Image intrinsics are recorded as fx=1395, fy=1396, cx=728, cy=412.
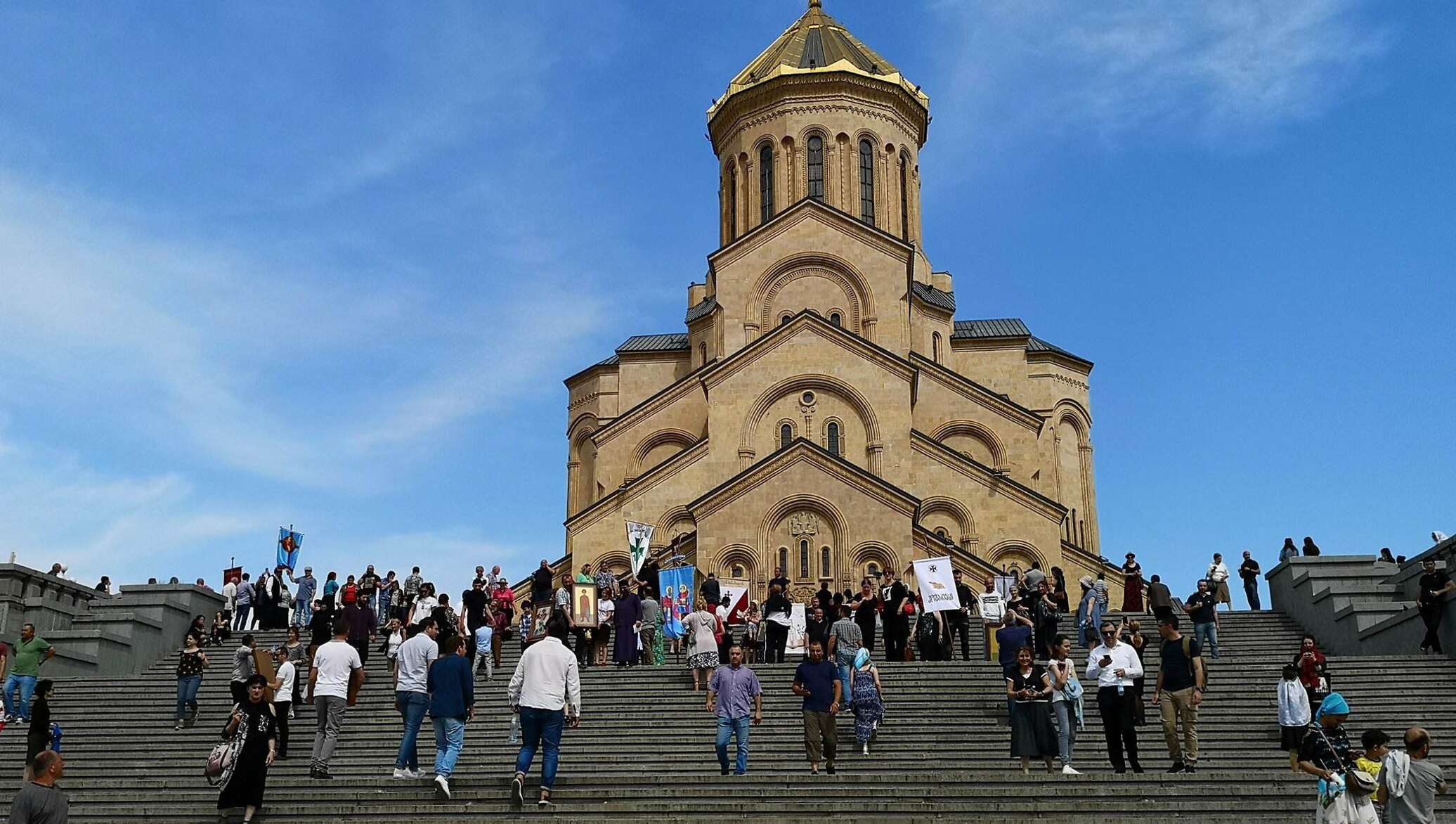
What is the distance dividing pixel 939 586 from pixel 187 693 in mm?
9140

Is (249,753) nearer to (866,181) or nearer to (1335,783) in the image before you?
(1335,783)

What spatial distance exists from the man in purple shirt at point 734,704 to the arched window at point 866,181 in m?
28.8

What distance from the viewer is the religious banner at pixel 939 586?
18.0 m

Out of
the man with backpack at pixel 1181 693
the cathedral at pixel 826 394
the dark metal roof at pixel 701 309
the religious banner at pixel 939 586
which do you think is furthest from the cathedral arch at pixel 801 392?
the man with backpack at pixel 1181 693

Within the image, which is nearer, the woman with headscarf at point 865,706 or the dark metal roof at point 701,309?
the woman with headscarf at point 865,706

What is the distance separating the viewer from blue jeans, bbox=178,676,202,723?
50.9 ft

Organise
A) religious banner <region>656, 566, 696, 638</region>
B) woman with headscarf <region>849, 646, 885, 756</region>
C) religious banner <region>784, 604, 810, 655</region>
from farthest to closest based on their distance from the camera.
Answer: religious banner <region>656, 566, 696, 638</region>
religious banner <region>784, 604, 810, 655</region>
woman with headscarf <region>849, 646, 885, 756</region>

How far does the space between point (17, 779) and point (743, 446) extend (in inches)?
763

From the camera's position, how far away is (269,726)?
10.4 metres

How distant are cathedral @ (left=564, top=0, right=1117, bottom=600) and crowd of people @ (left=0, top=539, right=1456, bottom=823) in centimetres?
716

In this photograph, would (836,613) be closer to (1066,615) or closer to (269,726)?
(1066,615)

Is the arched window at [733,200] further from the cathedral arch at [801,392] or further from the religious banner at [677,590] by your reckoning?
the religious banner at [677,590]

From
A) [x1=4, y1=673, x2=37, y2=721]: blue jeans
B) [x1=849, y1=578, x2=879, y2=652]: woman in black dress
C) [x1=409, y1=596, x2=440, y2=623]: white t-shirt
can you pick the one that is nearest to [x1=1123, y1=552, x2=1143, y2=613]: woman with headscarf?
[x1=849, y1=578, x2=879, y2=652]: woman in black dress

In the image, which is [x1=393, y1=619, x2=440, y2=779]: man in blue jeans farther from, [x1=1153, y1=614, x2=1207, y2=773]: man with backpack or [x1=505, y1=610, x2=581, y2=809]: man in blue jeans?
[x1=1153, y1=614, x2=1207, y2=773]: man with backpack
